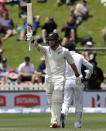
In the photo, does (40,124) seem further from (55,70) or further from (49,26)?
(49,26)

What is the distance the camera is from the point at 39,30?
24234 mm

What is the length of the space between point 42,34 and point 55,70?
1162 centimetres

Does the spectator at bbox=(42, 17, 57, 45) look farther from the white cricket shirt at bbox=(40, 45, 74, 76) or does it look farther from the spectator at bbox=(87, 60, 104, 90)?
the white cricket shirt at bbox=(40, 45, 74, 76)

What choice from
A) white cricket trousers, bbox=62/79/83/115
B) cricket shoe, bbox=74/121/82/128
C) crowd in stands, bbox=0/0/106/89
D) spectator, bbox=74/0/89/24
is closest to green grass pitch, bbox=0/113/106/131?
cricket shoe, bbox=74/121/82/128

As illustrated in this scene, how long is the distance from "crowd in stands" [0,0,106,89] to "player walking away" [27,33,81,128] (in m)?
7.59

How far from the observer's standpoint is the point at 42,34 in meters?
22.6

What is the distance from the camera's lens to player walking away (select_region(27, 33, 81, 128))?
36.0 feet

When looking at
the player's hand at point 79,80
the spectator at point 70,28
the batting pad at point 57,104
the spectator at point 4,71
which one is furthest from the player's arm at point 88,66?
the spectator at point 70,28

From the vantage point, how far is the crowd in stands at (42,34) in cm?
1983

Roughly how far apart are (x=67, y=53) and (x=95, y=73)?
314 inches

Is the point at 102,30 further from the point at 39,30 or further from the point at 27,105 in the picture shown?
the point at 27,105

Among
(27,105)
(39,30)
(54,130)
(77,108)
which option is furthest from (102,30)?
(54,130)

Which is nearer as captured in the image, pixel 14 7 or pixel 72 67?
pixel 72 67

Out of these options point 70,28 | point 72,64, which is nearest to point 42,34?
point 70,28
